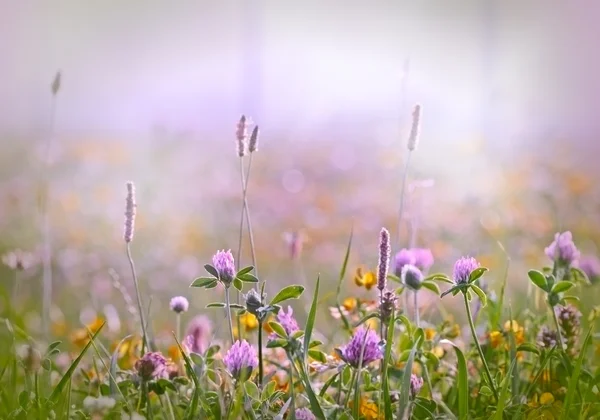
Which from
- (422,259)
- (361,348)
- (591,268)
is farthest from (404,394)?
(591,268)

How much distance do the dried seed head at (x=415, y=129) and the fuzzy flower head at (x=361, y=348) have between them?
297 millimetres

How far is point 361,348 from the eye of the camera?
0.75 meters

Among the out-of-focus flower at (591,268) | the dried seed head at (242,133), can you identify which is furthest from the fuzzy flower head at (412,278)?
the out-of-focus flower at (591,268)

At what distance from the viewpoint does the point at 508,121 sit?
4.07m

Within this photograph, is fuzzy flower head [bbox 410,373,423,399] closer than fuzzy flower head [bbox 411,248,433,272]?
Yes

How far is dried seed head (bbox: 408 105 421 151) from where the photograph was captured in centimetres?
99

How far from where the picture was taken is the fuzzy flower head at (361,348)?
0.76m

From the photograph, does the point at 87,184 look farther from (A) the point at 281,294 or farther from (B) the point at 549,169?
(A) the point at 281,294

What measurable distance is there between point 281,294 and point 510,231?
2.13 meters

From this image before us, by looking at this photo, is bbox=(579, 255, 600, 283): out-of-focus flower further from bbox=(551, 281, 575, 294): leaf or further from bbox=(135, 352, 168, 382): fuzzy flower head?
bbox=(135, 352, 168, 382): fuzzy flower head

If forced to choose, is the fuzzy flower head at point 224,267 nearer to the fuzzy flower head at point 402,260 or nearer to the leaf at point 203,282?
the leaf at point 203,282

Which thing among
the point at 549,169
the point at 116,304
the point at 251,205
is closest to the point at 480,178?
the point at 549,169

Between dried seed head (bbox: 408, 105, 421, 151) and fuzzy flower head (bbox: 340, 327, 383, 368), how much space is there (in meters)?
0.30

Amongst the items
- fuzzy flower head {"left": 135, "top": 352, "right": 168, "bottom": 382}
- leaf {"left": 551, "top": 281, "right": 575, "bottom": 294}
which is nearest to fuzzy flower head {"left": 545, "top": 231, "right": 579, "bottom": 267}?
leaf {"left": 551, "top": 281, "right": 575, "bottom": 294}
